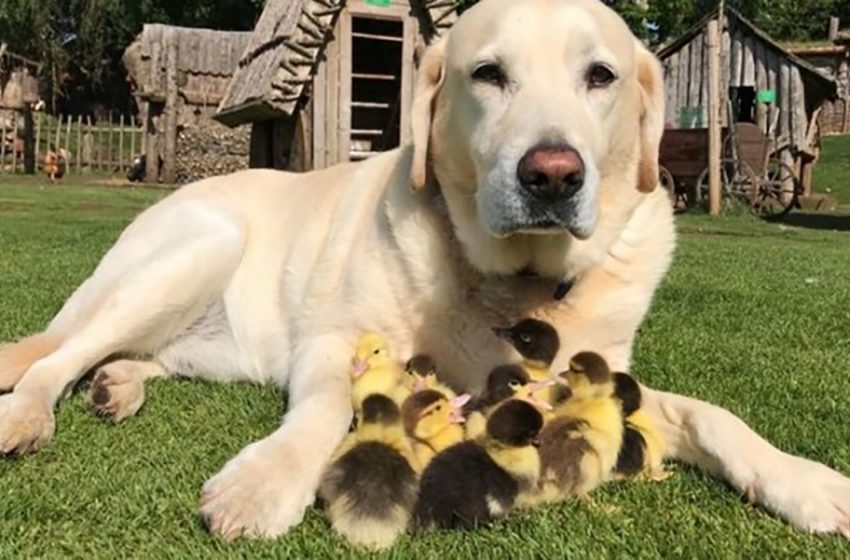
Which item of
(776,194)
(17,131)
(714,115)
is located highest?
(714,115)

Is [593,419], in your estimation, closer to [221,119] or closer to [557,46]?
[557,46]

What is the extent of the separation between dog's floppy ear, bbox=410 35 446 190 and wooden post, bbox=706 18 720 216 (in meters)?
11.7

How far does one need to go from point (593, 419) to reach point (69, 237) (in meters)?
7.63

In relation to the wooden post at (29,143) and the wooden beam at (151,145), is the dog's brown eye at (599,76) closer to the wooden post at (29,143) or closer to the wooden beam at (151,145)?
the wooden beam at (151,145)

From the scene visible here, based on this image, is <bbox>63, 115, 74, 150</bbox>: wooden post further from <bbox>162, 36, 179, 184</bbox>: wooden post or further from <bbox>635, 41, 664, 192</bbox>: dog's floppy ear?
<bbox>635, 41, 664, 192</bbox>: dog's floppy ear

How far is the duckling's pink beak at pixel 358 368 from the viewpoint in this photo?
2549mm

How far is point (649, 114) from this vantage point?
302 cm

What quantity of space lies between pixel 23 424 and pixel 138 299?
2.80 feet

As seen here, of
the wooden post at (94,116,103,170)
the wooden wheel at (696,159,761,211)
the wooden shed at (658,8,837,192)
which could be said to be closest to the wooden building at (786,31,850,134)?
the wooden shed at (658,8,837,192)

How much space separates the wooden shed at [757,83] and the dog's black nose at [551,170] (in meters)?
17.8

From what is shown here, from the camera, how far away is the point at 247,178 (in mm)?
4066

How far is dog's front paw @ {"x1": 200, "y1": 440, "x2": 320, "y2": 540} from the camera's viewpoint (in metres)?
1.86

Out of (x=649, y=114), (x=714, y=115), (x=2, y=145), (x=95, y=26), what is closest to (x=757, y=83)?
(x=714, y=115)

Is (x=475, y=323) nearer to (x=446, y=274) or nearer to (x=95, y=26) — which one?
(x=446, y=274)
